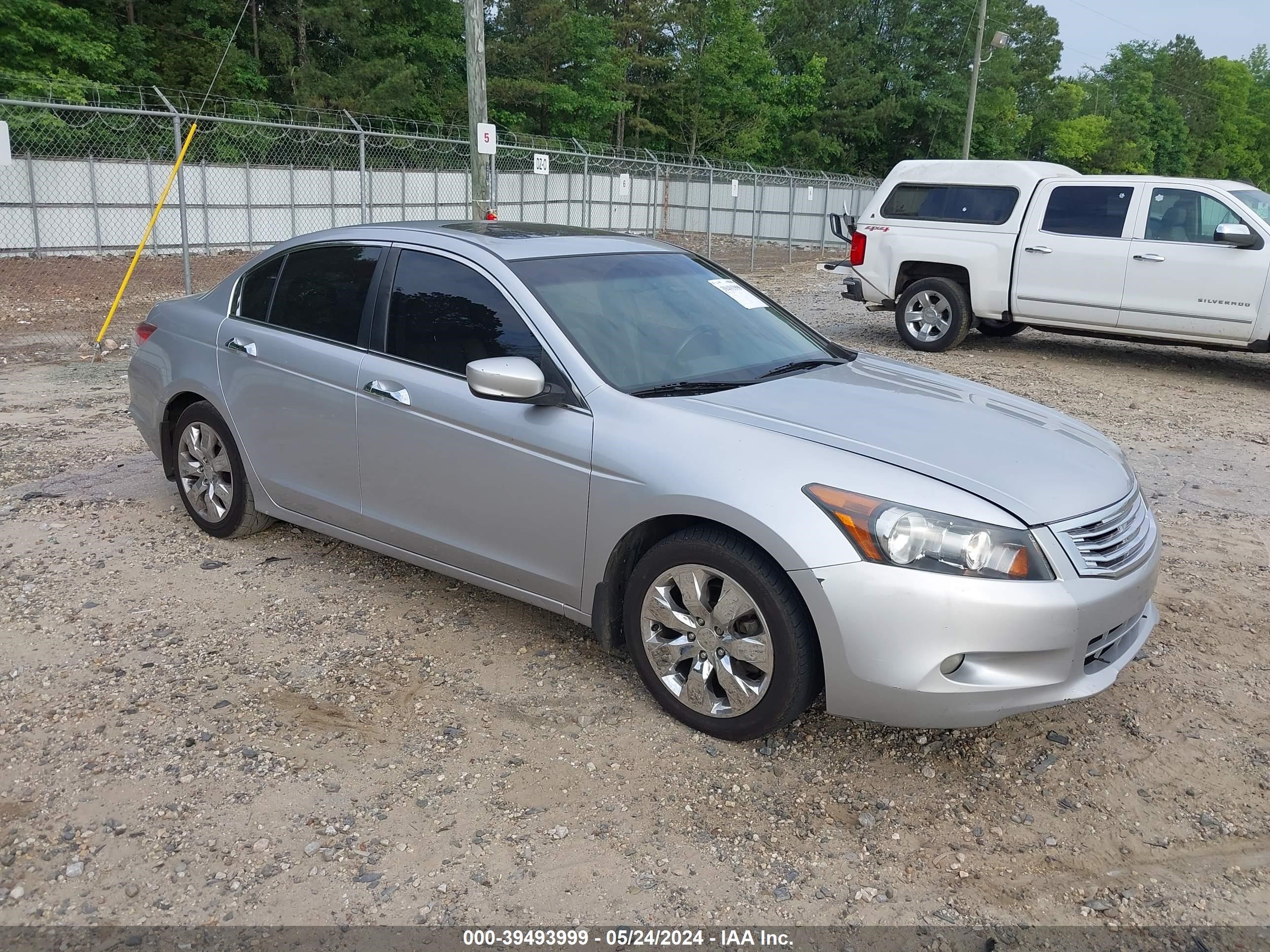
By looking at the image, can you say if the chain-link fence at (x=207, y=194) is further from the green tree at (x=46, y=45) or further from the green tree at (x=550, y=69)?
the green tree at (x=550, y=69)

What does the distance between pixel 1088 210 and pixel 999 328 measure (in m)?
2.03

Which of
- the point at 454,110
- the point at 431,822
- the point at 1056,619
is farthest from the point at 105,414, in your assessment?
the point at 454,110

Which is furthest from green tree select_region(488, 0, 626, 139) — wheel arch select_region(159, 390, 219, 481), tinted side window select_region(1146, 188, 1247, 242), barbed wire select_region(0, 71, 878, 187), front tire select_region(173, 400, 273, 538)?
front tire select_region(173, 400, 273, 538)

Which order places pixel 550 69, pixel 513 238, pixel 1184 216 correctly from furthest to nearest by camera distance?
pixel 550 69
pixel 1184 216
pixel 513 238

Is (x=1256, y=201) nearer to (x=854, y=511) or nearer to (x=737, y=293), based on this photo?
(x=737, y=293)

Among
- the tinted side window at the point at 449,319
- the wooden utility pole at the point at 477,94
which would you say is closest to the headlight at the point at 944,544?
the tinted side window at the point at 449,319

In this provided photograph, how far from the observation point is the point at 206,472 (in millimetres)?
5336

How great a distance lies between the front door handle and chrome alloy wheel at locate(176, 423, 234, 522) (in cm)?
121

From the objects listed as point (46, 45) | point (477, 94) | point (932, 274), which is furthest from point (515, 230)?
point (46, 45)

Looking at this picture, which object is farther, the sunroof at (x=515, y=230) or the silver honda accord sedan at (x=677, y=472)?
the sunroof at (x=515, y=230)

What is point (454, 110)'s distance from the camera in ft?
123

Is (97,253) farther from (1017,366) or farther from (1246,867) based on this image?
(1246,867)

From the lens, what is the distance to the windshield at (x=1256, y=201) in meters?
10.2

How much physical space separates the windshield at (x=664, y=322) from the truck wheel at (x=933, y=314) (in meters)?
7.42
